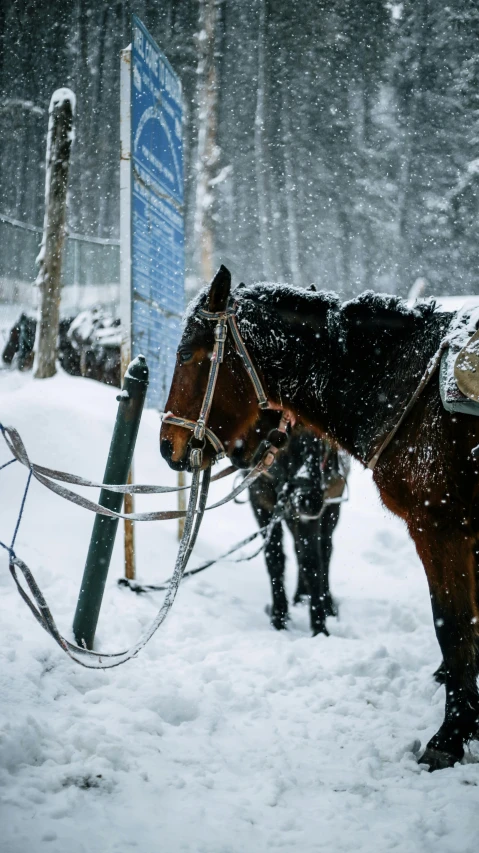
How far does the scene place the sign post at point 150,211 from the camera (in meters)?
4.70

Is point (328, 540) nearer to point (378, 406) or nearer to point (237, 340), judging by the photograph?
point (378, 406)

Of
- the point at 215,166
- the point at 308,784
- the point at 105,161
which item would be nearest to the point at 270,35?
the point at 215,166

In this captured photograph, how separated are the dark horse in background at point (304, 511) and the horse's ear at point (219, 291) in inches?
72.0

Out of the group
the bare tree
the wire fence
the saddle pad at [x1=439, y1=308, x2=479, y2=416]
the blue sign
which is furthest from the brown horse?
the bare tree

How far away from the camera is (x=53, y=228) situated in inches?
328

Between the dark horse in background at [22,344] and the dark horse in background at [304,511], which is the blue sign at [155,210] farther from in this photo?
the dark horse in background at [22,344]

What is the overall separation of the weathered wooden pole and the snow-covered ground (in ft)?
11.7

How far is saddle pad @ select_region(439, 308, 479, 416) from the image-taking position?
2260 millimetres

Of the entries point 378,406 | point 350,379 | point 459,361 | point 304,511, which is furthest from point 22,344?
point 459,361

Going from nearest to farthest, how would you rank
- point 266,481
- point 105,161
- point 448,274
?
1. point 266,481
2. point 448,274
3. point 105,161

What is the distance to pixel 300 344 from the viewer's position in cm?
286

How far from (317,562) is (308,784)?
97.9 inches

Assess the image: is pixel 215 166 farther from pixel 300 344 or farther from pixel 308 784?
pixel 308 784

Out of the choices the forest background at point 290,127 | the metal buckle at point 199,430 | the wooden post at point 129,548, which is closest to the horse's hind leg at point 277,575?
the wooden post at point 129,548
